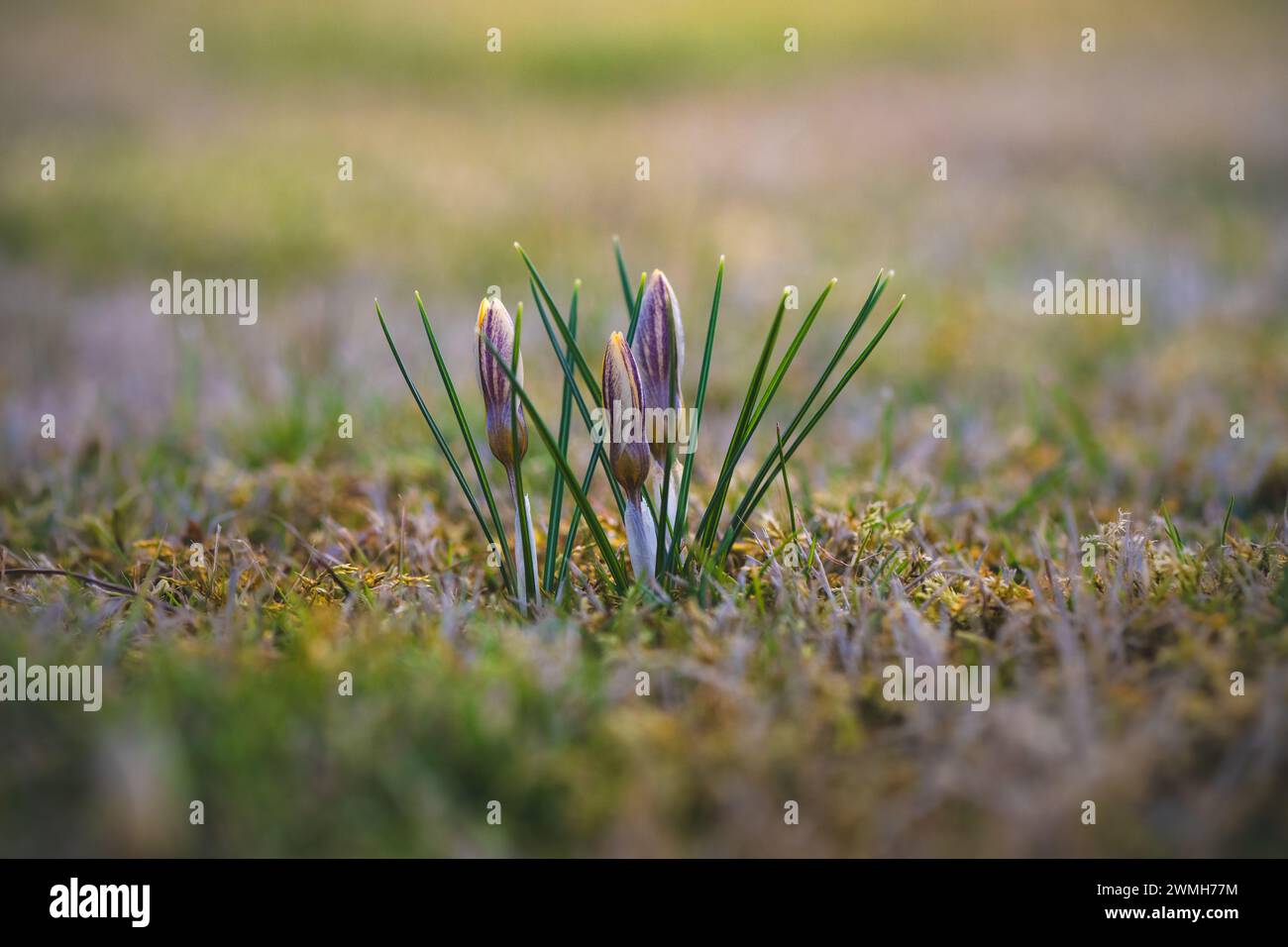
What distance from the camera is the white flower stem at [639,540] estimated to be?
168 centimetres

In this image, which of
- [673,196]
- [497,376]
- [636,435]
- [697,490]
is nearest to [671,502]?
[636,435]

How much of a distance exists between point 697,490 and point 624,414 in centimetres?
77

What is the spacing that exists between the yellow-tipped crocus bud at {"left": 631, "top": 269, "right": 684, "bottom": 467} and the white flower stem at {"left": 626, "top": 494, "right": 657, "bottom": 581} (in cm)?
10

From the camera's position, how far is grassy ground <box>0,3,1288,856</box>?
1178mm

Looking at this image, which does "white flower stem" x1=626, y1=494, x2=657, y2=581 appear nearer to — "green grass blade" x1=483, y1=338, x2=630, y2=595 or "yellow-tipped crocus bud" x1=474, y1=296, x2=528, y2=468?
"green grass blade" x1=483, y1=338, x2=630, y2=595

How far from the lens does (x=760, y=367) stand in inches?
60.9

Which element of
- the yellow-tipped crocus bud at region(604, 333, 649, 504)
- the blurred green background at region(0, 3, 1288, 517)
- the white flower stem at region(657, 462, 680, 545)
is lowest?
the white flower stem at region(657, 462, 680, 545)

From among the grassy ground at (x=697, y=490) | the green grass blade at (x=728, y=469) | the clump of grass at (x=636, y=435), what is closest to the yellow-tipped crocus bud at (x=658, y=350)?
the clump of grass at (x=636, y=435)

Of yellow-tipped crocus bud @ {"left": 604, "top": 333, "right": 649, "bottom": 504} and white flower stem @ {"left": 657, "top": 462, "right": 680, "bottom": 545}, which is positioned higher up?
yellow-tipped crocus bud @ {"left": 604, "top": 333, "right": 649, "bottom": 504}

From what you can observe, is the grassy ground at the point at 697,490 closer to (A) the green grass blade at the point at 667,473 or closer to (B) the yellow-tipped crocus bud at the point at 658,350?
(A) the green grass blade at the point at 667,473

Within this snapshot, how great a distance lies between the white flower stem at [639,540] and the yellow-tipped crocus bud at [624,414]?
0.18 feet

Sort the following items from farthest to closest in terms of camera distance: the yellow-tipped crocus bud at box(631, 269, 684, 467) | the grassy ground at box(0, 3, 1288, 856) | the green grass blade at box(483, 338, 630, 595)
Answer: the yellow-tipped crocus bud at box(631, 269, 684, 467), the green grass blade at box(483, 338, 630, 595), the grassy ground at box(0, 3, 1288, 856)

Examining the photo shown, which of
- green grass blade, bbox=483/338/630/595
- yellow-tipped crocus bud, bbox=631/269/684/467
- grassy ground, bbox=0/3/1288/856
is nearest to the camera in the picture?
grassy ground, bbox=0/3/1288/856

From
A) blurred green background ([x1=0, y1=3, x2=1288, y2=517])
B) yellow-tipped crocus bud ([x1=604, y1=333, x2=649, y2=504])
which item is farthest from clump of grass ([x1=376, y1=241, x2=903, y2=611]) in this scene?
blurred green background ([x1=0, y1=3, x2=1288, y2=517])
